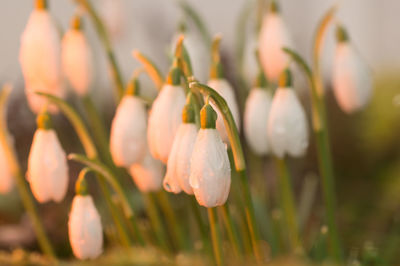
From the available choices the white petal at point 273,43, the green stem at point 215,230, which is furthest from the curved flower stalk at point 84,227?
the white petal at point 273,43

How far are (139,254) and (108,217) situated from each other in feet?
1.57

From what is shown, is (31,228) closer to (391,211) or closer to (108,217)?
(108,217)

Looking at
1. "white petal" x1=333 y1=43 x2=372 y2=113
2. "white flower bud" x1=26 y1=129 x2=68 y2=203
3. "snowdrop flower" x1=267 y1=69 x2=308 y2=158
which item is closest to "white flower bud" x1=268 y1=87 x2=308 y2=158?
"snowdrop flower" x1=267 y1=69 x2=308 y2=158

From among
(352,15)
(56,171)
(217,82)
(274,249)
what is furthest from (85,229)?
(352,15)

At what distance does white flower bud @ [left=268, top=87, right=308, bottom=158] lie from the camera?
21.9 inches

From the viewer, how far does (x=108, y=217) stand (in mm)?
950

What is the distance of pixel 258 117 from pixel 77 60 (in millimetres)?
217

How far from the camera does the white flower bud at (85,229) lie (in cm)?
54

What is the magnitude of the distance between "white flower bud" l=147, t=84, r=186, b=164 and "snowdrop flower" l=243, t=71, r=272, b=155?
0.12 metres

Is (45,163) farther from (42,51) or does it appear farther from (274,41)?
(274,41)

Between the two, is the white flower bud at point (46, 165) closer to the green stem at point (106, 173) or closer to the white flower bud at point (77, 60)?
the green stem at point (106, 173)

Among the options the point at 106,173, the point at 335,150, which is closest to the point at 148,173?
the point at 106,173

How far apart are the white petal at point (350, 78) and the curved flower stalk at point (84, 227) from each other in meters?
0.30

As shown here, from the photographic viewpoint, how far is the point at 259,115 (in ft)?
2.02
